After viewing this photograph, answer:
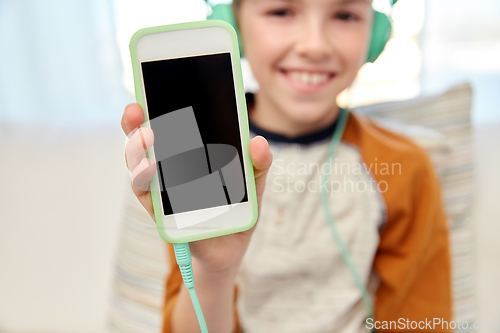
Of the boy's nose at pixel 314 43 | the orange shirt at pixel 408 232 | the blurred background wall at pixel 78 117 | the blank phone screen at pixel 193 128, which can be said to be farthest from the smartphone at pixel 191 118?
the blurred background wall at pixel 78 117

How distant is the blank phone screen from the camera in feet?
1.07

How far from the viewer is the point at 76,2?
911 millimetres

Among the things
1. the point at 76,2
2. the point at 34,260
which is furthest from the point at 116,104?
the point at 34,260

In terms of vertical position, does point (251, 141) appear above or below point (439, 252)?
above

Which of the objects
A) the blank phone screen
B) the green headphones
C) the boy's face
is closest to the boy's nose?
the boy's face

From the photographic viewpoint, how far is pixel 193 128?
333mm

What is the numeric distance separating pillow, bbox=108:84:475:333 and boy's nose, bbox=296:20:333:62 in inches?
12.9

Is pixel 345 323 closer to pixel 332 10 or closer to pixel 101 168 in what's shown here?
pixel 332 10

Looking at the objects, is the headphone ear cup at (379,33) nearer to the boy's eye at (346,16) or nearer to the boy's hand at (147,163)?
the boy's eye at (346,16)

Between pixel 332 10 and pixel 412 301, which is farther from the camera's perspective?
pixel 412 301

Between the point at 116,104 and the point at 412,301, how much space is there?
2.64 feet

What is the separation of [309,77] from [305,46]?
2.1 inches

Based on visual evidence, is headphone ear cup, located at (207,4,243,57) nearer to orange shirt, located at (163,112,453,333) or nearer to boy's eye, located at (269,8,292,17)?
boy's eye, located at (269,8,292,17)

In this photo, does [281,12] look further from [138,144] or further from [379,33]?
[138,144]
